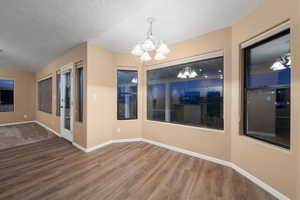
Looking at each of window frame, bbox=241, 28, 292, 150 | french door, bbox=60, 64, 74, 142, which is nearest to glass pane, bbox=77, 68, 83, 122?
french door, bbox=60, 64, 74, 142

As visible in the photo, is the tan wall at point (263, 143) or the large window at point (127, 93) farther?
the large window at point (127, 93)

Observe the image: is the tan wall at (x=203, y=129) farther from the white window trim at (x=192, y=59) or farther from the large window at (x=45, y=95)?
the large window at (x=45, y=95)

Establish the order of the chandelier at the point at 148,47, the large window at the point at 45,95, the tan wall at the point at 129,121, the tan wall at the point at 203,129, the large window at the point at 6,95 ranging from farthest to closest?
the large window at the point at 6,95 < the large window at the point at 45,95 < the tan wall at the point at 129,121 < the tan wall at the point at 203,129 < the chandelier at the point at 148,47

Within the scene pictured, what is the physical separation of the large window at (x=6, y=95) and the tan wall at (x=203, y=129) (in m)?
6.99

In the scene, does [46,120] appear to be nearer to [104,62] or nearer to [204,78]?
[104,62]

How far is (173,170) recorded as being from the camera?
7.29ft

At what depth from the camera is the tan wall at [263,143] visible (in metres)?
1.48

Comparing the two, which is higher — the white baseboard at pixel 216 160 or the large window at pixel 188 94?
the large window at pixel 188 94

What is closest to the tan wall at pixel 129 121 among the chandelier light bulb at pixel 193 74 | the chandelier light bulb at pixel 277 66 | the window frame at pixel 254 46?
the chandelier light bulb at pixel 193 74

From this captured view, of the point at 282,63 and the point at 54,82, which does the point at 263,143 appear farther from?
the point at 54,82

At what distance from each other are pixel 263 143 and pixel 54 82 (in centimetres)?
593

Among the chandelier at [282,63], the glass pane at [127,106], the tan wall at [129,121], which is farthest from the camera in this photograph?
the glass pane at [127,106]

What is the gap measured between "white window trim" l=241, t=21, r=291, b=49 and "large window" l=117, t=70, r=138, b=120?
8.61ft

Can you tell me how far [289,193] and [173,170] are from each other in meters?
1.46
